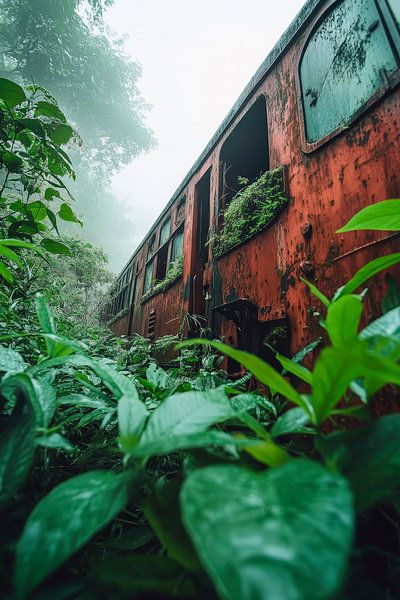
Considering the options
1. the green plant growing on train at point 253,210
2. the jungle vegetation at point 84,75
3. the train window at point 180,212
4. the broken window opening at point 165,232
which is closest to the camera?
the green plant growing on train at point 253,210

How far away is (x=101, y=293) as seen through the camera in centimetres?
1163

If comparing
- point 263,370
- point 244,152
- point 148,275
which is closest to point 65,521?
point 263,370

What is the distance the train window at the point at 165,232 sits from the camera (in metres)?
5.25

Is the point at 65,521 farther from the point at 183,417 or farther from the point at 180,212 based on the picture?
the point at 180,212

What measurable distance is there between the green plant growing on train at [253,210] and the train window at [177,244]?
1.66 metres

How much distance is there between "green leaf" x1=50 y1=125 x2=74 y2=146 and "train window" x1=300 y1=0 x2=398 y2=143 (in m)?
1.60

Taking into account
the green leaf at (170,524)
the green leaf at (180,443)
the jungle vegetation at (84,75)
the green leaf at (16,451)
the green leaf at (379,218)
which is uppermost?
the jungle vegetation at (84,75)

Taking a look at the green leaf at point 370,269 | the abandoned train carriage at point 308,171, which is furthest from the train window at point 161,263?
the green leaf at point 370,269

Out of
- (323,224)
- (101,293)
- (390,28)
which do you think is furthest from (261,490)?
(101,293)

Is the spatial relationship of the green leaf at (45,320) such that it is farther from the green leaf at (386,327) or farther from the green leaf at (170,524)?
the green leaf at (386,327)

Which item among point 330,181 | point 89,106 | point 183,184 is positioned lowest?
point 330,181

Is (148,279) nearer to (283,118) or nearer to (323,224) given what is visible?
(283,118)

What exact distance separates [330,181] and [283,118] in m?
0.94

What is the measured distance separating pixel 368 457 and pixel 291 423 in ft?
0.52
